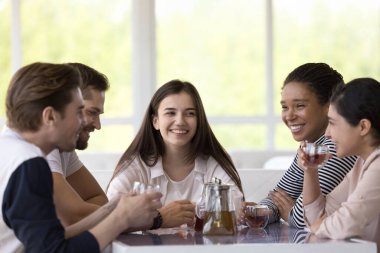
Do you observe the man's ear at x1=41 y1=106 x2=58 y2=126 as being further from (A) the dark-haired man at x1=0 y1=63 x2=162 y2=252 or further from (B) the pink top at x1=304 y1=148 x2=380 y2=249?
(B) the pink top at x1=304 y1=148 x2=380 y2=249

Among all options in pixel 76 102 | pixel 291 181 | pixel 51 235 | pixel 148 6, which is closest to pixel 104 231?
pixel 51 235

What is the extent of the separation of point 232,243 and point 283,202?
0.90 metres

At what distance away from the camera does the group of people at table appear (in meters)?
2.70

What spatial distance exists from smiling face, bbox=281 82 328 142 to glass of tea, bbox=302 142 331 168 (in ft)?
2.12

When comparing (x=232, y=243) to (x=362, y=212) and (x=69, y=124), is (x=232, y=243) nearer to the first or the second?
(x=362, y=212)

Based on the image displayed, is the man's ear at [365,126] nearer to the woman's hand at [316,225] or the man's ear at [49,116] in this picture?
the woman's hand at [316,225]

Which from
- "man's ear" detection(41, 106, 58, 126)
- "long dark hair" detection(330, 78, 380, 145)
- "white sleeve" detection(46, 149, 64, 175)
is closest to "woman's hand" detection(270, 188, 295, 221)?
"long dark hair" detection(330, 78, 380, 145)

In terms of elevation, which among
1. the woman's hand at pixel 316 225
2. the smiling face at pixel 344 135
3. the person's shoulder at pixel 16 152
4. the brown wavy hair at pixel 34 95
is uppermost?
the brown wavy hair at pixel 34 95

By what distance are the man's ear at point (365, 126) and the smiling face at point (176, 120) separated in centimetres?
→ 107

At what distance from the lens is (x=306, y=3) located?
9289mm

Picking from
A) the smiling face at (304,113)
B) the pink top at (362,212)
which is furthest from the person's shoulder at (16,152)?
the smiling face at (304,113)

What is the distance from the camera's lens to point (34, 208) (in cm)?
264

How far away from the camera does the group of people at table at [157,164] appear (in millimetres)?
2699

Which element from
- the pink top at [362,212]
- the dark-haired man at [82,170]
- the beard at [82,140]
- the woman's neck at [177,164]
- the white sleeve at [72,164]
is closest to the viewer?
the pink top at [362,212]
